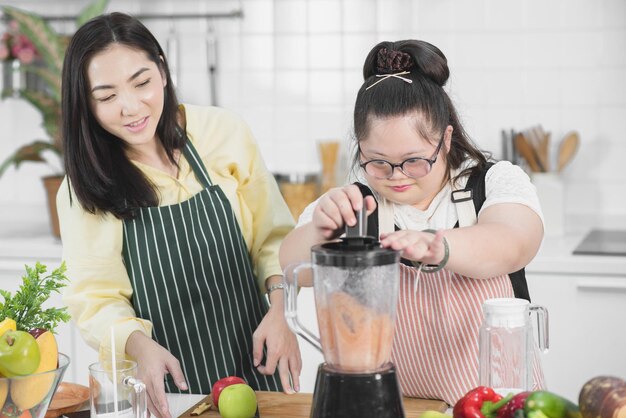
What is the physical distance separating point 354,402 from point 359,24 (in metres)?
2.27

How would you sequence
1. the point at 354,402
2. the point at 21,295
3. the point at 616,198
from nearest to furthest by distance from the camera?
1. the point at 354,402
2. the point at 21,295
3. the point at 616,198

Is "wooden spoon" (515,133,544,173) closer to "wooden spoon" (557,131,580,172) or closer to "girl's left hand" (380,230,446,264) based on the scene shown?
"wooden spoon" (557,131,580,172)

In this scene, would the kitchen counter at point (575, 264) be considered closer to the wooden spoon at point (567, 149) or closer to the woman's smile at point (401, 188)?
the wooden spoon at point (567, 149)

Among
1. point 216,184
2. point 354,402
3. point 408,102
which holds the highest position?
point 408,102

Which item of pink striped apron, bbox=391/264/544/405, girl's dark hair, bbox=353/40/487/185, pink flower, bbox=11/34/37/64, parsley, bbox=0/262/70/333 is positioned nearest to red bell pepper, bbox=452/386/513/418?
pink striped apron, bbox=391/264/544/405

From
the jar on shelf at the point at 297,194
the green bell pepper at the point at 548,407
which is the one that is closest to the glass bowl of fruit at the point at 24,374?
the green bell pepper at the point at 548,407

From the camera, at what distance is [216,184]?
75.5 inches

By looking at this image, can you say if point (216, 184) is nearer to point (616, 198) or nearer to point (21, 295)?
point (21, 295)

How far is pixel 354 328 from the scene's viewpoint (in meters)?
1.21

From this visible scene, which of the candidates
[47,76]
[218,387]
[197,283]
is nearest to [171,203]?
[197,283]

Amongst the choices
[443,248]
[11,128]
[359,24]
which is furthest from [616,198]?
[11,128]

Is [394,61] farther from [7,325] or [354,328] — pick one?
[7,325]

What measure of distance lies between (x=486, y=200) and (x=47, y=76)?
204 centimetres

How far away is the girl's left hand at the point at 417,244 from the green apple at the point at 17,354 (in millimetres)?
478
